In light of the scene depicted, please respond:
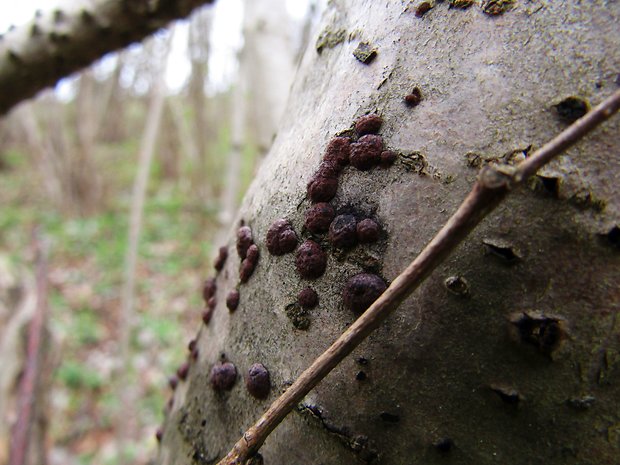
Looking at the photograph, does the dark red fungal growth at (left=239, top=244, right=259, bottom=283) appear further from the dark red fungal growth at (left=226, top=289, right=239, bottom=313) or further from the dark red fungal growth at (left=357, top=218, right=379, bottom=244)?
the dark red fungal growth at (left=357, top=218, right=379, bottom=244)

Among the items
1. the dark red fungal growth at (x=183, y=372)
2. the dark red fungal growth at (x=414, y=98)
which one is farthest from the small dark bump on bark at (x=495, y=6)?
the dark red fungal growth at (x=183, y=372)

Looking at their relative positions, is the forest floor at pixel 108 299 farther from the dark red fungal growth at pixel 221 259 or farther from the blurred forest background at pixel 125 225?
the dark red fungal growth at pixel 221 259

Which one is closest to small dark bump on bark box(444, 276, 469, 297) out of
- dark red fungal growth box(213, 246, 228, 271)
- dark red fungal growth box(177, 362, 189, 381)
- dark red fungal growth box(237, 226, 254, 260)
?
dark red fungal growth box(237, 226, 254, 260)

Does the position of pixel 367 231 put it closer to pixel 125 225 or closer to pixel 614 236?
pixel 614 236

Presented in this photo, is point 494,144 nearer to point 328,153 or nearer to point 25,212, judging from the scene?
point 328,153

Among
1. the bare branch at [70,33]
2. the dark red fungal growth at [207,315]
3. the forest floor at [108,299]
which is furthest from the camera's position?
the forest floor at [108,299]

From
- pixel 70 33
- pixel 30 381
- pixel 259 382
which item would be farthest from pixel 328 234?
pixel 30 381

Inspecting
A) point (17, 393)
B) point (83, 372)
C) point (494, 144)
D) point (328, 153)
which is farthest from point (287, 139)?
point (83, 372)
